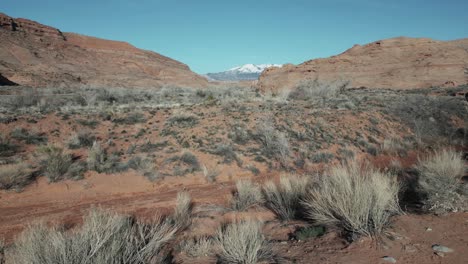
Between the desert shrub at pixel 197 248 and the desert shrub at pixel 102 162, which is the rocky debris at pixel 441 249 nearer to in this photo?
the desert shrub at pixel 197 248

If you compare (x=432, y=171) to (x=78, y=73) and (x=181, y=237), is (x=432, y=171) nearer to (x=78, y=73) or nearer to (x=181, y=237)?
(x=181, y=237)

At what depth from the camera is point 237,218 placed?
21.0ft

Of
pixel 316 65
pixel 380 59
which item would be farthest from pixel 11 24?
pixel 380 59

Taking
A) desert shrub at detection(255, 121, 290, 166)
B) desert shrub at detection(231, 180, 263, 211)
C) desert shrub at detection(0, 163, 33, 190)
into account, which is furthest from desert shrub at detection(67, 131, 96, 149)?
desert shrub at detection(231, 180, 263, 211)

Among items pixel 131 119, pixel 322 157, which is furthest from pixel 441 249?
pixel 131 119

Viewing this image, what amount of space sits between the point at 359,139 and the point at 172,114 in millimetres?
9509

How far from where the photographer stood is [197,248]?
4.79m

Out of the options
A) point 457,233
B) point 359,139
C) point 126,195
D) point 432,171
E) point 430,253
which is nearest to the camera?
point 430,253

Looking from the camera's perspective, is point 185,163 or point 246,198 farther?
point 185,163

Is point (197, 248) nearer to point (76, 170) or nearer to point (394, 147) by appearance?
point (76, 170)

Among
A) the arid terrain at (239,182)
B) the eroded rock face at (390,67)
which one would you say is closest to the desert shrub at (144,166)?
the arid terrain at (239,182)

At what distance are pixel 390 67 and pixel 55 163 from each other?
1692 inches

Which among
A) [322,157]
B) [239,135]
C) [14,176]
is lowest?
[322,157]

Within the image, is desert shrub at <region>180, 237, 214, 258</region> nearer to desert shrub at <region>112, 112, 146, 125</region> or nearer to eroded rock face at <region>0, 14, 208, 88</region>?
desert shrub at <region>112, 112, 146, 125</region>
